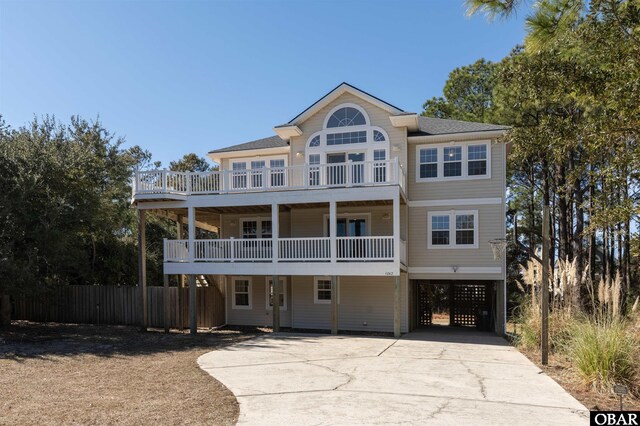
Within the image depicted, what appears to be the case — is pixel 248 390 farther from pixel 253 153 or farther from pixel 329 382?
pixel 253 153

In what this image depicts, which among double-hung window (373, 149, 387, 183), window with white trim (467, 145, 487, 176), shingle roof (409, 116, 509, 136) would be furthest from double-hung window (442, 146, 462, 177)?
double-hung window (373, 149, 387, 183)

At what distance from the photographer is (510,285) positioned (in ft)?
93.6

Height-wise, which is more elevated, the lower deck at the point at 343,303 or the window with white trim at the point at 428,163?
the window with white trim at the point at 428,163

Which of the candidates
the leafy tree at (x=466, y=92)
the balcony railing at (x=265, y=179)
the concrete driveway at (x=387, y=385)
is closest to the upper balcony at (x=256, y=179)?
the balcony railing at (x=265, y=179)

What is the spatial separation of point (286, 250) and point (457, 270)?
6100mm

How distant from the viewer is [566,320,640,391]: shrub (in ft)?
23.8

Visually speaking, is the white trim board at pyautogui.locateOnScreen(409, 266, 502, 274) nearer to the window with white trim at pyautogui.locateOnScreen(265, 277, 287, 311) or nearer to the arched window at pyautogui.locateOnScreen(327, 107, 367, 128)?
the window with white trim at pyautogui.locateOnScreen(265, 277, 287, 311)

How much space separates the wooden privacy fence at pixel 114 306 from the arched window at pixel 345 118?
8.07m

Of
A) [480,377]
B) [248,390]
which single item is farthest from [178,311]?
[480,377]

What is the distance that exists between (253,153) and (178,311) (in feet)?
22.0

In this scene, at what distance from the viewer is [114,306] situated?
1800 cm

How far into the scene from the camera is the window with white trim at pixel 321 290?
17.5 meters

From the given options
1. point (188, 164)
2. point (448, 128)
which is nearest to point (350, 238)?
point (448, 128)

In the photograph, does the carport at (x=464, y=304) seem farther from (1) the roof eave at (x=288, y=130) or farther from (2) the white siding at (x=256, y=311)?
(1) the roof eave at (x=288, y=130)
